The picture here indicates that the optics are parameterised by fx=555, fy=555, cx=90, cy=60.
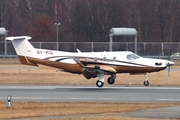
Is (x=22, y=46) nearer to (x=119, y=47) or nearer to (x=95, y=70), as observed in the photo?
(x=95, y=70)

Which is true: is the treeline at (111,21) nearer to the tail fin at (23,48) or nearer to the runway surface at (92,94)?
the tail fin at (23,48)

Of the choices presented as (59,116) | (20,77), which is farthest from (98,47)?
(59,116)

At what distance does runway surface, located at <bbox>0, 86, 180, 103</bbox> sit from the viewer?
26828mm

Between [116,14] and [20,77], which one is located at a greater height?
[116,14]

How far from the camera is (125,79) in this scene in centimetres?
3944

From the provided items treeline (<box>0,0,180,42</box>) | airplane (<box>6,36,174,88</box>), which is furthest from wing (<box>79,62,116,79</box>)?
treeline (<box>0,0,180,42</box>)

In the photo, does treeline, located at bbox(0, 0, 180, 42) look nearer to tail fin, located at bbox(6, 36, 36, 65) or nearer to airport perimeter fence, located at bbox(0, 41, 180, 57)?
airport perimeter fence, located at bbox(0, 41, 180, 57)

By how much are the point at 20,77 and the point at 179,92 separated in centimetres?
1460

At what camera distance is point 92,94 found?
29344 mm

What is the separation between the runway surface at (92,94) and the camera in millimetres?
26828

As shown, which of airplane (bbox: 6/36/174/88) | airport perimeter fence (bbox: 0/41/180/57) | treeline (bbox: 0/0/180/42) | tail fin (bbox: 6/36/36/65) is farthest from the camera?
treeline (bbox: 0/0/180/42)

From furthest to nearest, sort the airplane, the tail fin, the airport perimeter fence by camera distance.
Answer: the airport perimeter fence < the tail fin < the airplane

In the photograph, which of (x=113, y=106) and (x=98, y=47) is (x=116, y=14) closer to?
(x=98, y=47)


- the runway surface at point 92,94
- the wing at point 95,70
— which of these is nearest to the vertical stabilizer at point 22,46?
the runway surface at point 92,94
